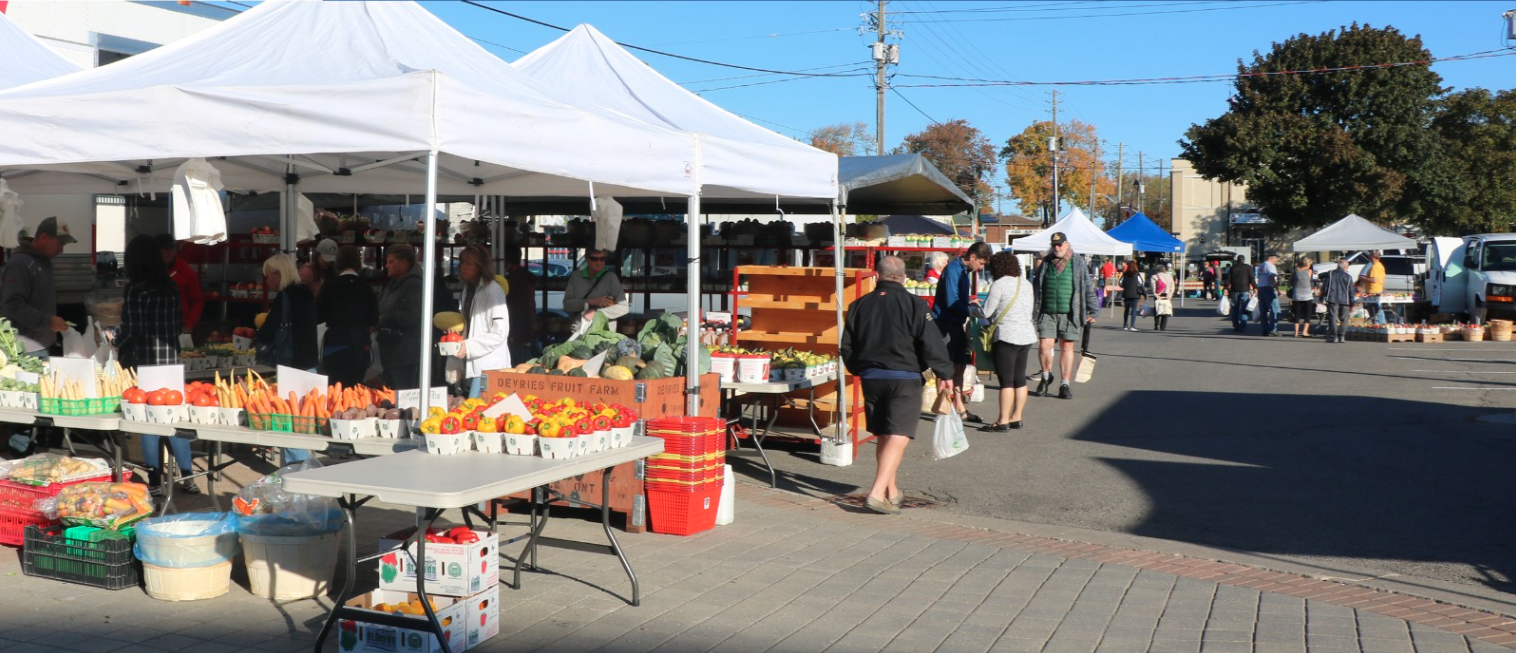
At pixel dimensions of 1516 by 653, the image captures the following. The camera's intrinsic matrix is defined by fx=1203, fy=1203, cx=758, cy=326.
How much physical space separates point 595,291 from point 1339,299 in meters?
17.4

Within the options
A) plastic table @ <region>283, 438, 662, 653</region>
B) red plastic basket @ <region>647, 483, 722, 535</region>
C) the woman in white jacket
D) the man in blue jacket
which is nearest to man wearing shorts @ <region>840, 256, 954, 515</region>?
red plastic basket @ <region>647, 483, 722, 535</region>

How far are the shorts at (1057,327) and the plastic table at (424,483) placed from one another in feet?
28.1

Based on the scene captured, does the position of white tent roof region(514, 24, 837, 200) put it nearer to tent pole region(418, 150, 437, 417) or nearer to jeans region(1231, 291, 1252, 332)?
tent pole region(418, 150, 437, 417)

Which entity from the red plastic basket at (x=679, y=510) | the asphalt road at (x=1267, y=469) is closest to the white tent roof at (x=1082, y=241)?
the asphalt road at (x=1267, y=469)

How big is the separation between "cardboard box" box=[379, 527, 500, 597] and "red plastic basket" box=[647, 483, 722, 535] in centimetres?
228

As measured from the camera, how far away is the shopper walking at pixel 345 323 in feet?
29.0

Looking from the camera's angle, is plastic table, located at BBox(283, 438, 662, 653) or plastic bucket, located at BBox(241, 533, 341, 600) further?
plastic bucket, located at BBox(241, 533, 341, 600)

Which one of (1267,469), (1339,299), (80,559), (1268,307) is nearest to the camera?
(80,559)

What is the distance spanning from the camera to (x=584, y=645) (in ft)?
16.8

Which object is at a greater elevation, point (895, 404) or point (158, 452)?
point (895, 404)

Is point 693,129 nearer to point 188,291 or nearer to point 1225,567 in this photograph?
point 1225,567

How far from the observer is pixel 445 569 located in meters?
5.00

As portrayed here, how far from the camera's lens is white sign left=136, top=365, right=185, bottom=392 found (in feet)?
21.3

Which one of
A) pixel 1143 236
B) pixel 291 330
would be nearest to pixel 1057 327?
pixel 291 330
